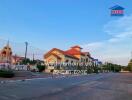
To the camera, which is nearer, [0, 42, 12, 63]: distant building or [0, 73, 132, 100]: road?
[0, 73, 132, 100]: road

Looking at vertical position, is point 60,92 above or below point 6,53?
below

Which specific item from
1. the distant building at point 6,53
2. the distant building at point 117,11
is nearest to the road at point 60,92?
the distant building at point 117,11

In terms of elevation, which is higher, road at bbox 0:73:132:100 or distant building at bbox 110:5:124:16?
distant building at bbox 110:5:124:16

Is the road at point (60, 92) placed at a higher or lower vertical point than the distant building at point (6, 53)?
lower

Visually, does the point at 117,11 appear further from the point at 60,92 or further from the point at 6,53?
the point at 6,53

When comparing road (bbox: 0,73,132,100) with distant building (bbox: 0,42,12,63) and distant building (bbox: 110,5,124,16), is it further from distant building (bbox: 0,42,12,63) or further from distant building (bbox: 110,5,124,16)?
distant building (bbox: 0,42,12,63)

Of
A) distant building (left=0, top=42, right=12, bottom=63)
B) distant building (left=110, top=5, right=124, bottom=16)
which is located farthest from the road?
distant building (left=0, top=42, right=12, bottom=63)

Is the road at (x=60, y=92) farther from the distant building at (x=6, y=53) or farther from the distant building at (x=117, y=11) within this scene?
the distant building at (x=6, y=53)

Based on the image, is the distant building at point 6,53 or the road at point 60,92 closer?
the road at point 60,92

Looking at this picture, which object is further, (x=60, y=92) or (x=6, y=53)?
(x=6, y=53)

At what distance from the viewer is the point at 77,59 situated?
496ft

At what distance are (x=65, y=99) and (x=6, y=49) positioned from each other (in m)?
69.7

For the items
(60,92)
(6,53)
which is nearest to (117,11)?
(60,92)

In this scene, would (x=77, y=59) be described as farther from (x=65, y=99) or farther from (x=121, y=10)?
(x=65, y=99)
